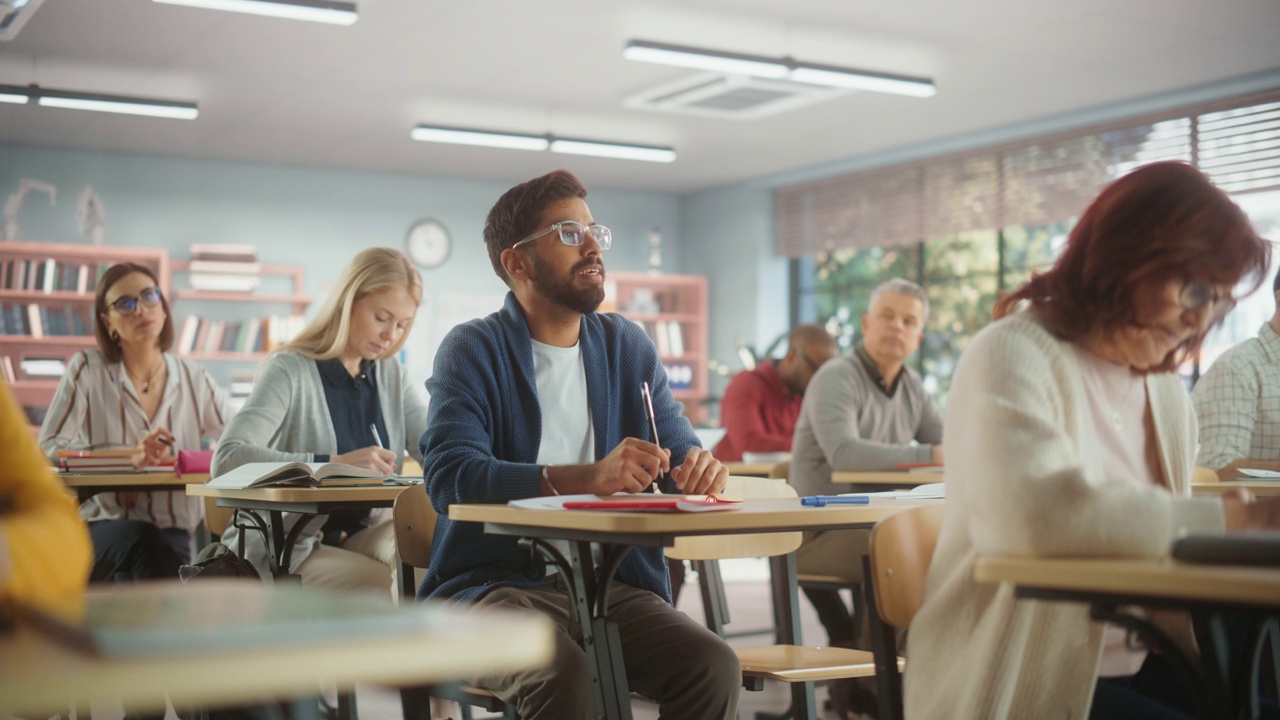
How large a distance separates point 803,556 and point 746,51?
350cm

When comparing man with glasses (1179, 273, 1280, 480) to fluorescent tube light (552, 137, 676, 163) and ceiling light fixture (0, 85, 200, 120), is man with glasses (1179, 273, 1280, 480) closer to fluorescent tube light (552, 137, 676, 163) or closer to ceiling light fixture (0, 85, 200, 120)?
fluorescent tube light (552, 137, 676, 163)

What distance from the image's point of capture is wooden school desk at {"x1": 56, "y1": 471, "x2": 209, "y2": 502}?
3266 mm

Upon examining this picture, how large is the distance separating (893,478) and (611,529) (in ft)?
6.92

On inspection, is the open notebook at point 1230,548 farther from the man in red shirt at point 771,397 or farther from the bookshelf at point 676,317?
the bookshelf at point 676,317

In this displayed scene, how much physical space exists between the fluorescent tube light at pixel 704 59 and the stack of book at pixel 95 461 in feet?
10.5

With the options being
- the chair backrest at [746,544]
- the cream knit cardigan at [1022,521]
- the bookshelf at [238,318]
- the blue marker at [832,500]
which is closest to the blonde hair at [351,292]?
the chair backrest at [746,544]

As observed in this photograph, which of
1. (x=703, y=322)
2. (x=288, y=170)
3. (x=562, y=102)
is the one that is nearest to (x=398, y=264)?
(x=562, y=102)

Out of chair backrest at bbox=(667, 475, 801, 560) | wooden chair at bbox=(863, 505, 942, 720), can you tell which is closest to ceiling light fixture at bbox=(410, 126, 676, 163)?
chair backrest at bbox=(667, 475, 801, 560)

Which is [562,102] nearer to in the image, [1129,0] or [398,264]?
[1129,0]

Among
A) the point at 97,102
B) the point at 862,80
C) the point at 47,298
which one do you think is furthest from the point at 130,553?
the point at 47,298

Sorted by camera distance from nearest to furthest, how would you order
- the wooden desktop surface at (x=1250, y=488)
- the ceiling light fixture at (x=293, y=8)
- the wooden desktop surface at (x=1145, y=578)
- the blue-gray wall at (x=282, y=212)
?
1. the wooden desktop surface at (x=1145, y=578)
2. the wooden desktop surface at (x=1250, y=488)
3. the ceiling light fixture at (x=293, y=8)
4. the blue-gray wall at (x=282, y=212)

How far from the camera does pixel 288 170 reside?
31.1 ft

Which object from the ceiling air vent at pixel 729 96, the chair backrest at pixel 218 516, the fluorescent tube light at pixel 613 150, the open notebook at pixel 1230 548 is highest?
the ceiling air vent at pixel 729 96

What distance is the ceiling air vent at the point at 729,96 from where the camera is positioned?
22.3ft
